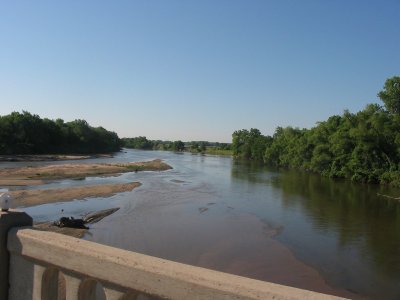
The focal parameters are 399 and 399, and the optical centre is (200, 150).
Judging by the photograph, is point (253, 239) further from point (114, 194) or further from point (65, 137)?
point (65, 137)

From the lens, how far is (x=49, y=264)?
375 cm

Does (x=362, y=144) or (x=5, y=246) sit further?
(x=362, y=144)

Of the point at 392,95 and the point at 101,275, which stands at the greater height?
the point at 392,95

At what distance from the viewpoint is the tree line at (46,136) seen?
105750 mm

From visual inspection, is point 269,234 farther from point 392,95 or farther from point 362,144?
point 392,95

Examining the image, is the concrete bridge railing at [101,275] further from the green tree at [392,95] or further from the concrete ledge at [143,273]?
the green tree at [392,95]

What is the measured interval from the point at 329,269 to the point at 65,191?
26.5 metres

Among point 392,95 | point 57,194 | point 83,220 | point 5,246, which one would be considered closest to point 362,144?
point 392,95

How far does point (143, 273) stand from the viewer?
320cm

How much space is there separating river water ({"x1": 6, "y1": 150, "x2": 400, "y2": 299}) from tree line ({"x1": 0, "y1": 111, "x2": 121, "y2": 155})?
78.4m

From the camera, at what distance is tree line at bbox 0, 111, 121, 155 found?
106 metres

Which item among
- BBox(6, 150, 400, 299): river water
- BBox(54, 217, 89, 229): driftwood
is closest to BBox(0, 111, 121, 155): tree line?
BBox(6, 150, 400, 299): river water

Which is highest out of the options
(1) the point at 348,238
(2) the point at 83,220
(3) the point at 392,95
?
(3) the point at 392,95

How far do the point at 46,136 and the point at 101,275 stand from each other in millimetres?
126800
